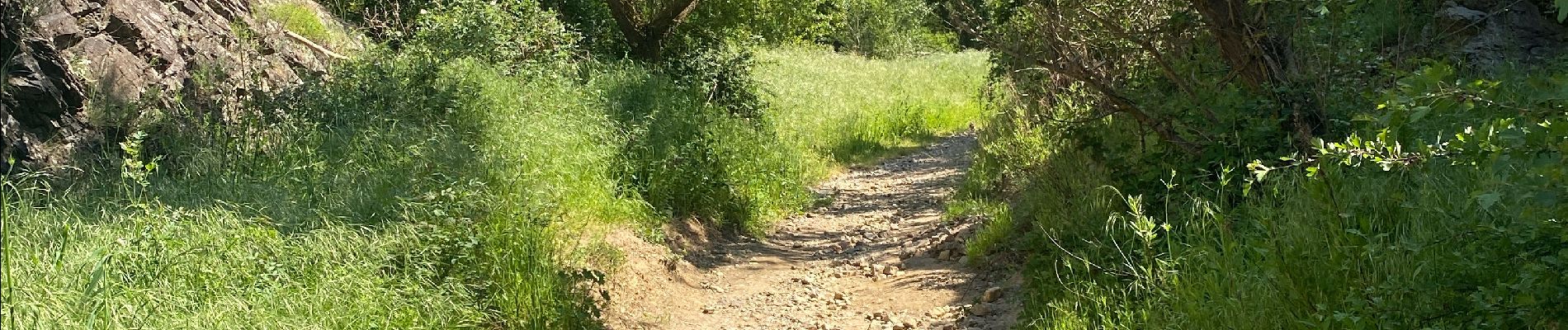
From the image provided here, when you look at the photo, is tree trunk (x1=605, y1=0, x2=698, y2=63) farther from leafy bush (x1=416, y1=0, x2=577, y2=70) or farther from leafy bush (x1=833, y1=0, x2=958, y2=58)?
leafy bush (x1=833, y1=0, x2=958, y2=58)

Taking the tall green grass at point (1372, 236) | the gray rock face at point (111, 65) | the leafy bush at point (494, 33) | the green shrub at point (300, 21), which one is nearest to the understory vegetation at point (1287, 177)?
the tall green grass at point (1372, 236)

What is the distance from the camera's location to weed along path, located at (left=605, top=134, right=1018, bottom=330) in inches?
284

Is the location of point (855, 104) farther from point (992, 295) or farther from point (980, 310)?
point (980, 310)

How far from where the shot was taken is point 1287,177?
18.7ft

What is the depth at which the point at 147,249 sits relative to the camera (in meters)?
5.00

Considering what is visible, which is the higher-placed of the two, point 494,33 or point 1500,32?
point 1500,32

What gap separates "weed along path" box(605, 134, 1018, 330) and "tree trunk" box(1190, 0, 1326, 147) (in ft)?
5.96

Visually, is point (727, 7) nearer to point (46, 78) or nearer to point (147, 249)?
point (46, 78)

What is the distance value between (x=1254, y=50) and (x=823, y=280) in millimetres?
3365

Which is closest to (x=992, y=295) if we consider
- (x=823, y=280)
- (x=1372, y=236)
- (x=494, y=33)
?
(x=823, y=280)

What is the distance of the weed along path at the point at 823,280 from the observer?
23.7ft

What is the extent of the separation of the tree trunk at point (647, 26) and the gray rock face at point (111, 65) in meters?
4.23

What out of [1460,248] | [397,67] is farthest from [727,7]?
[1460,248]

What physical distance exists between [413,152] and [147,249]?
8.67ft
